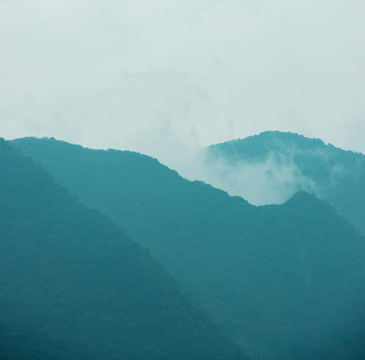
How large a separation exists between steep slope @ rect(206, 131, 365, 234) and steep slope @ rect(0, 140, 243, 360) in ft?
101

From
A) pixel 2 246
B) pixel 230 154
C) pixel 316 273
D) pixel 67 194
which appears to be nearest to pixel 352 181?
pixel 230 154

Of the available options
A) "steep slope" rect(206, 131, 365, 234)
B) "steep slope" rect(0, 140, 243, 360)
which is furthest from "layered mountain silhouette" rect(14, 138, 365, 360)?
"steep slope" rect(206, 131, 365, 234)

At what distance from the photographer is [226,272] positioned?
74.2 m

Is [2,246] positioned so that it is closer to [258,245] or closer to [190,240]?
[190,240]

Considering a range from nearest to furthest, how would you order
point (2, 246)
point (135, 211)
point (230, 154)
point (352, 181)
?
point (2, 246), point (135, 211), point (352, 181), point (230, 154)

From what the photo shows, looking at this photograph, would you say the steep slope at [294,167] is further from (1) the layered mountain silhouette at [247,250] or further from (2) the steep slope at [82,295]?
(2) the steep slope at [82,295]

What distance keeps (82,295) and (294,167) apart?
43683 mm

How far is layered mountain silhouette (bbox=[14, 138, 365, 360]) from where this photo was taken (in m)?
67.2

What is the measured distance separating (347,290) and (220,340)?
1528 centimetres

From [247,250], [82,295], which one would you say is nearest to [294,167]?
[247,250]

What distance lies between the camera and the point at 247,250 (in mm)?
77125

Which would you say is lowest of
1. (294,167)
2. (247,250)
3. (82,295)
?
(82,295)

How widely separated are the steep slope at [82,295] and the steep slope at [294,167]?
30765 millimetres

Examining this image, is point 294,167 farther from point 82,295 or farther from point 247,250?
point 82,295
